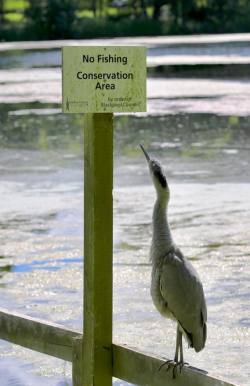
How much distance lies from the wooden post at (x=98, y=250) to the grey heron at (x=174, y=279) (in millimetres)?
214

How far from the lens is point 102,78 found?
520 cm

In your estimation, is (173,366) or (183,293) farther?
(183,293)

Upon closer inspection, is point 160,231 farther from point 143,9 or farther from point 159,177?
point 143,9

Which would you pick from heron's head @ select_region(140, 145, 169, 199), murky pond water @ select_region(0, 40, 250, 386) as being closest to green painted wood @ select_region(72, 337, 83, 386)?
heron's head @ select_region(140, 145, 169, 199)

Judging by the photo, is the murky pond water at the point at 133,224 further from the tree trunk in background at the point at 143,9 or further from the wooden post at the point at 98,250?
the tree trunk in background at the point at 143,9

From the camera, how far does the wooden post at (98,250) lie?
523 centimetres

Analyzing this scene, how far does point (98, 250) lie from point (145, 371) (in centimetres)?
54

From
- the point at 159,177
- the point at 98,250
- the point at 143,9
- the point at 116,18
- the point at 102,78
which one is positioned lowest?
the point at 116,18

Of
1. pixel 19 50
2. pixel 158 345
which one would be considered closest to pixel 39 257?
pixel 158 345

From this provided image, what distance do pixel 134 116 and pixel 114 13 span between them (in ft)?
208

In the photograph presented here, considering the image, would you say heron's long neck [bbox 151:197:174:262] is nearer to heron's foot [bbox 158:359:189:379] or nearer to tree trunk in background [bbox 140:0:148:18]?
heron's foot [bbox 158:359:189:379]

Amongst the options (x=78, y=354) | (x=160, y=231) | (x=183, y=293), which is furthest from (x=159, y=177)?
(x=78, y=354)

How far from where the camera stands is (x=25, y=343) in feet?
18.5

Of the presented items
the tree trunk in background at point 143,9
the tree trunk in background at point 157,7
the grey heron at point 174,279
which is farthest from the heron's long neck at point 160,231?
the tree trunk in background at point 143,9
